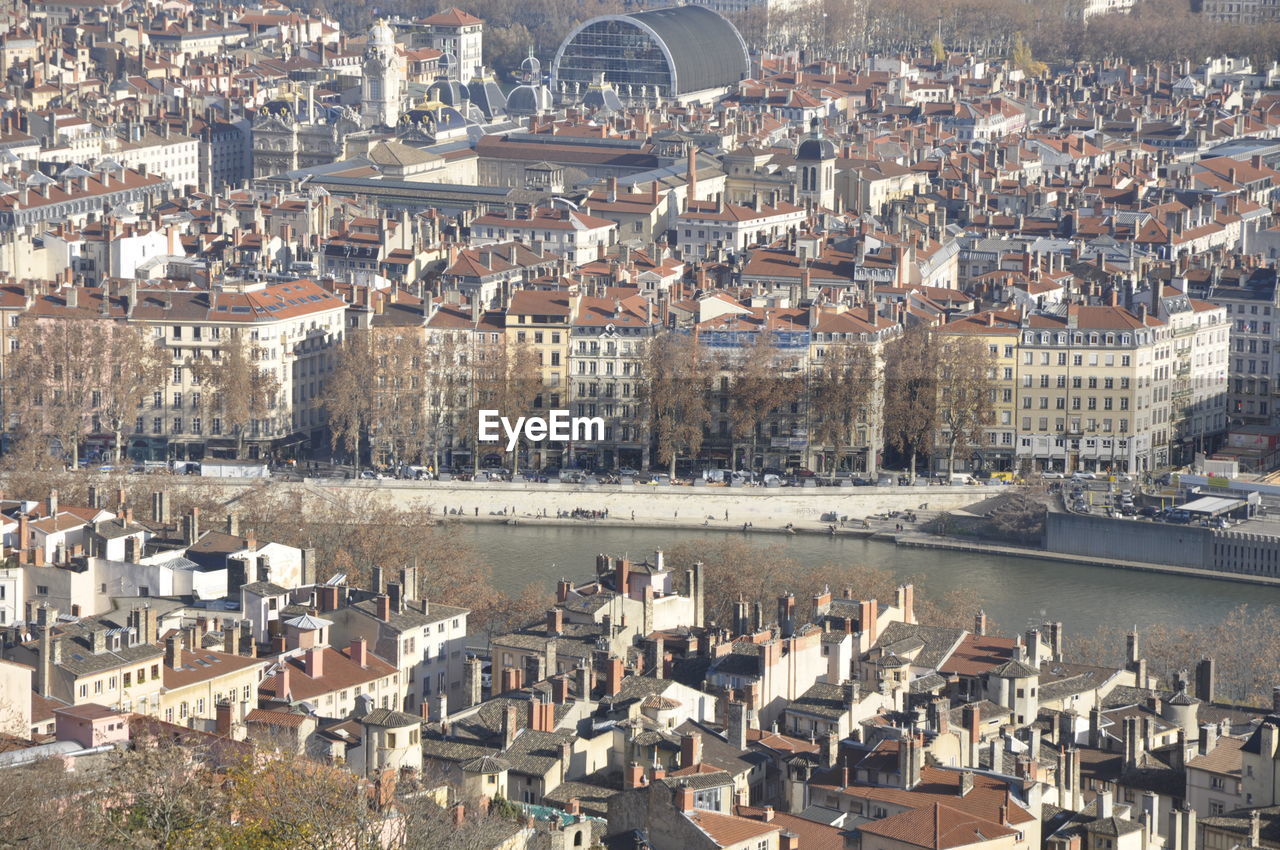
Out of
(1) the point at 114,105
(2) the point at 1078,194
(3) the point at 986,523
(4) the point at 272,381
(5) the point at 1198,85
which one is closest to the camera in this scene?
(3) the point at 986,523

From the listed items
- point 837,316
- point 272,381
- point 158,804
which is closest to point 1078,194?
point 837,316

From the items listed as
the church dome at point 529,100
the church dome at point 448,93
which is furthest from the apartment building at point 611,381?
the church dome at point 529,100

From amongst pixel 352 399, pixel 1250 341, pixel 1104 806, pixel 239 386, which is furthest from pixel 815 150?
pixel 1104 806

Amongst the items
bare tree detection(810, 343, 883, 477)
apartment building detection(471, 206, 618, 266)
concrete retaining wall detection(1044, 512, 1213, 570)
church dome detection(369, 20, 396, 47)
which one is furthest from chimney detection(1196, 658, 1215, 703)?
church dome detection(369, 20, 396, 47)

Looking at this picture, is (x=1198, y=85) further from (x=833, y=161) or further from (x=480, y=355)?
(x=480, y=355)

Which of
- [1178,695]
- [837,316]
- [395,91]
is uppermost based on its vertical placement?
[395,91]

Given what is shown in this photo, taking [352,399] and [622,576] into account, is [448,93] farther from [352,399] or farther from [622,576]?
[622,576]

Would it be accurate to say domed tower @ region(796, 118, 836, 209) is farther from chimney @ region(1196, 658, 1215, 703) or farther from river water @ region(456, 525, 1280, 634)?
chimney @ region(1196, 658, 1215, 703)
